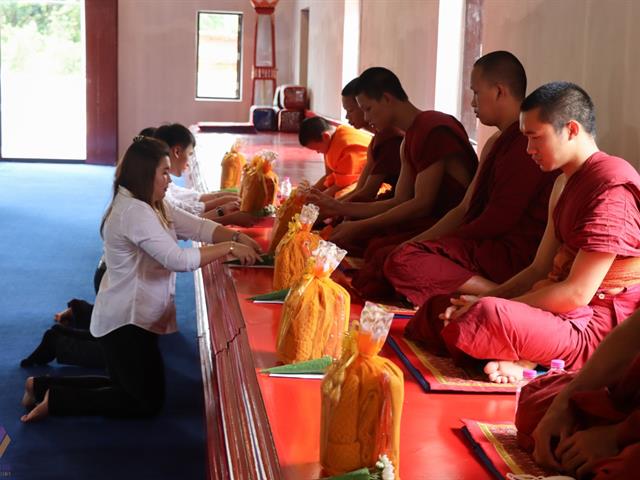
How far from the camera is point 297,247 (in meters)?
3.12

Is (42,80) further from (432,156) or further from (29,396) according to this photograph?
(432,156)

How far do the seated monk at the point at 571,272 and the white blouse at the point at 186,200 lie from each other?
7.62 feet

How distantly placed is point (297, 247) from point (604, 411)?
58.3 inches

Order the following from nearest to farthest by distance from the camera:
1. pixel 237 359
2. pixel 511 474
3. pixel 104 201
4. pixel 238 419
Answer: pixel 511 474, pixel 238 419, pixel 237 359, pixel 104 201

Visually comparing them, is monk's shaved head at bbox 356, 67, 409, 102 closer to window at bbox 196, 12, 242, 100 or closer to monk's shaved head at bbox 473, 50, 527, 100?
monk's shaved head at bbox 473, 50, 527, 100

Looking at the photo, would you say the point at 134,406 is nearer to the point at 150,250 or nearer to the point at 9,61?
the point at 150,250

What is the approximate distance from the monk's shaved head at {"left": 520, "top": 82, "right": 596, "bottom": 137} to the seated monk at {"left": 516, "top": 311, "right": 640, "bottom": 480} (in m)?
0.74

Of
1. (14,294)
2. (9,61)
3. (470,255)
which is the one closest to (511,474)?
(470,255)

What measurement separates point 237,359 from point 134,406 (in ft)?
3.49

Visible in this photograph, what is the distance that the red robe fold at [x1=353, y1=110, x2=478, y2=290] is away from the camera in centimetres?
379

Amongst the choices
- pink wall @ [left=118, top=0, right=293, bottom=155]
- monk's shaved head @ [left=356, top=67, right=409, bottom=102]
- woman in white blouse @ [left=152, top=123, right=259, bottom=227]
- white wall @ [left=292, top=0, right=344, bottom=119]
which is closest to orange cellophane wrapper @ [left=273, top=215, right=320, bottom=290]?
monk's shaved head @ [left=356, top=67, right=409, bottom=102]

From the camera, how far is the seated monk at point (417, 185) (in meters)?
3.81

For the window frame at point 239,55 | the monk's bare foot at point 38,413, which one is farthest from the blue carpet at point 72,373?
the window frame at point 239,55

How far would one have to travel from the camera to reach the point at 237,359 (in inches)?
104
